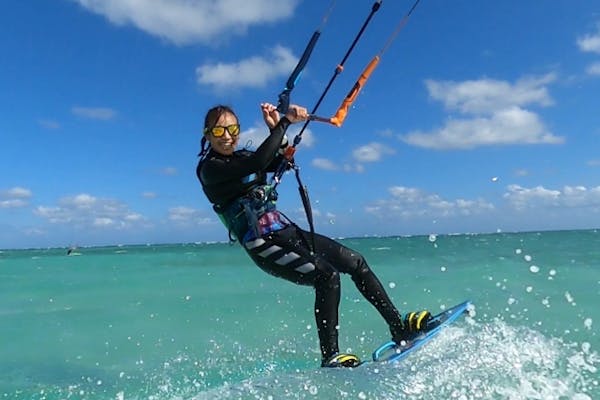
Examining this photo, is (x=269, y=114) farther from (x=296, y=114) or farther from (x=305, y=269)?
(x=305, y=269)

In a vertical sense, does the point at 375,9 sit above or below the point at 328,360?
above

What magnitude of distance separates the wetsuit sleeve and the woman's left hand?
381 millimetres

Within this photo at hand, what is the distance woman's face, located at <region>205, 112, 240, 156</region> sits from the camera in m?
5.16

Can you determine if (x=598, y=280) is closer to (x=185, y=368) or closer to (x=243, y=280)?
(x=243, y=280)

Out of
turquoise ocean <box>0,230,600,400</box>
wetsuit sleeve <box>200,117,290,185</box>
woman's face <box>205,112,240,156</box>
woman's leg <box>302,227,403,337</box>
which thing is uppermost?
woman's face <box>205,112,240,156</box>

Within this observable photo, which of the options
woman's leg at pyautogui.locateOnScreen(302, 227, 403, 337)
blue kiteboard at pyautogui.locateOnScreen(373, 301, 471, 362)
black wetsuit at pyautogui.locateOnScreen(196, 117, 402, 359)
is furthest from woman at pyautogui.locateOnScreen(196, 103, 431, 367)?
blue kiteboard at pyautogui.locateOnScreen(373, 301, 471, 362)

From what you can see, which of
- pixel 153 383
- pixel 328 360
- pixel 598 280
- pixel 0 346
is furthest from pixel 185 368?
pixel 598 280

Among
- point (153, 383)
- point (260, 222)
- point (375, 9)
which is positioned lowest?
point (153, 383)

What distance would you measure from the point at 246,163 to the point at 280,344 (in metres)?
4.12

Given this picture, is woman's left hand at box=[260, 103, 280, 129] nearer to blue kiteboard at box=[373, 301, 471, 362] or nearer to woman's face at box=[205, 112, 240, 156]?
woman's face at box=[205, 112, 240, 156]

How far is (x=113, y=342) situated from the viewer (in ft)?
29.1

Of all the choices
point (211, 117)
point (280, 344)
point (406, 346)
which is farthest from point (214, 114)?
point (280, 344)

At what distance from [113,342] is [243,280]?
9.54 metres

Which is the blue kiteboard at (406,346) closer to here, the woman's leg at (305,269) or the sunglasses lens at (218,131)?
the woman's leg at (305,269)
